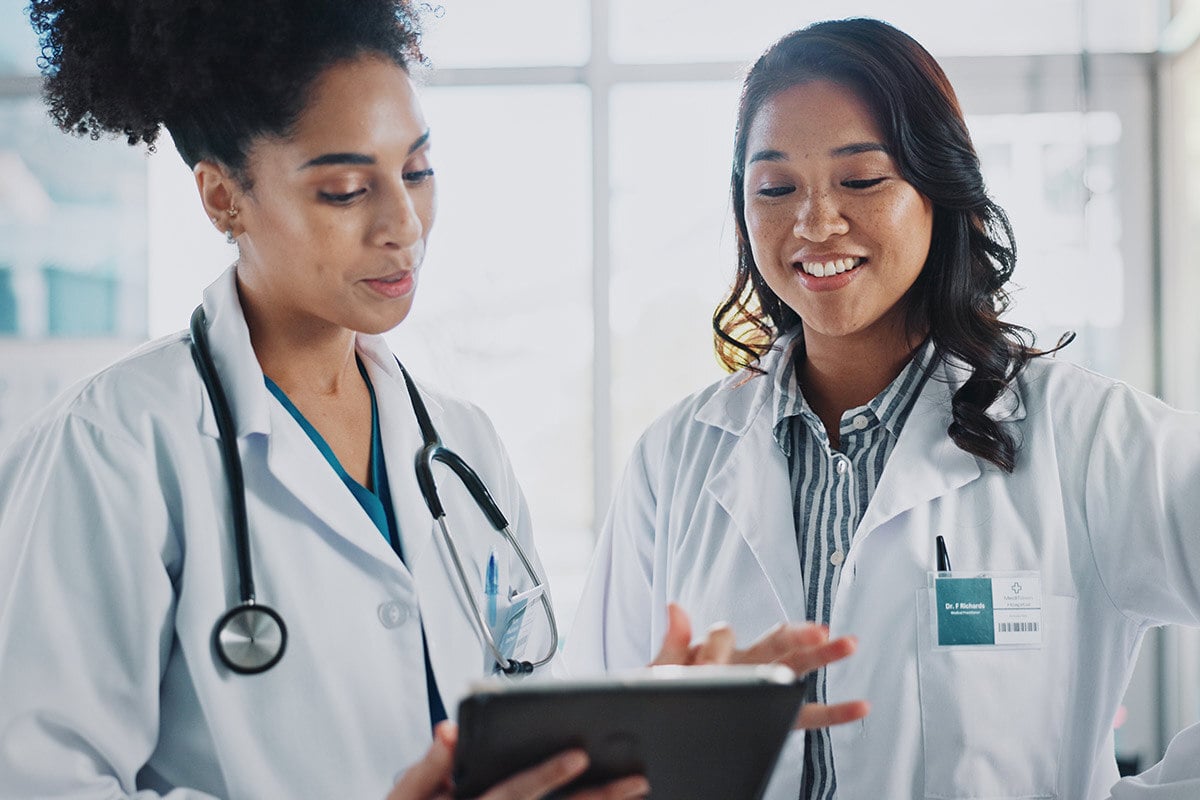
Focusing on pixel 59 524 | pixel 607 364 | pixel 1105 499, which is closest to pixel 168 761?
pixel 59 524

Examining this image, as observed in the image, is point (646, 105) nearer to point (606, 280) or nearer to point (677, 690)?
point (606, 280)

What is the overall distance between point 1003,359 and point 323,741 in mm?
1113

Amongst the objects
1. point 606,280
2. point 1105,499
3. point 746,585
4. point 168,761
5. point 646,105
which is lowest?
point 168,761

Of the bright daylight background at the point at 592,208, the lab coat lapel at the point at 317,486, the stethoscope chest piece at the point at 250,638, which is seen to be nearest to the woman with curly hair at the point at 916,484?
the lab coat lapel at the point at 317,486

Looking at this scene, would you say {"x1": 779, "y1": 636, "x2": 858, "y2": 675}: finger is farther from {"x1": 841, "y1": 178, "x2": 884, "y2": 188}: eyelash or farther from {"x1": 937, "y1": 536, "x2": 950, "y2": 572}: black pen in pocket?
{"x1": 841, "y1": 178, "x2": 884, "y2": 188}: eyelash

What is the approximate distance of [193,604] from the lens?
3.66 ft

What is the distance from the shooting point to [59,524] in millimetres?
1070

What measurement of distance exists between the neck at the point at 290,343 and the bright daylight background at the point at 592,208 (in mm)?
2195

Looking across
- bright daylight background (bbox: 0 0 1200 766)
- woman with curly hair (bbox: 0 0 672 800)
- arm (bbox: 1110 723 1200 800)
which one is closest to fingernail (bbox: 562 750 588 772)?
woman with curly hair (bbox: 0 0 672 800)

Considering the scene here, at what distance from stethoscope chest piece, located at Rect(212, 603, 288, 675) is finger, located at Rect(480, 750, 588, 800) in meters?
0.41

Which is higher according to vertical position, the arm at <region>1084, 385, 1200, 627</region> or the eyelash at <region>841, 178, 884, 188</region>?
the eyelash at <region>841, 178, 884, 188</region>

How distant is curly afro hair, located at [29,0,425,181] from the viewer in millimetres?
1173

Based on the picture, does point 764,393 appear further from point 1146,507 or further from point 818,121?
point 1146,507

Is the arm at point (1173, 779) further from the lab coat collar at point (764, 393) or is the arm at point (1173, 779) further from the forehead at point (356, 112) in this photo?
the forehead at point (356, 112)
